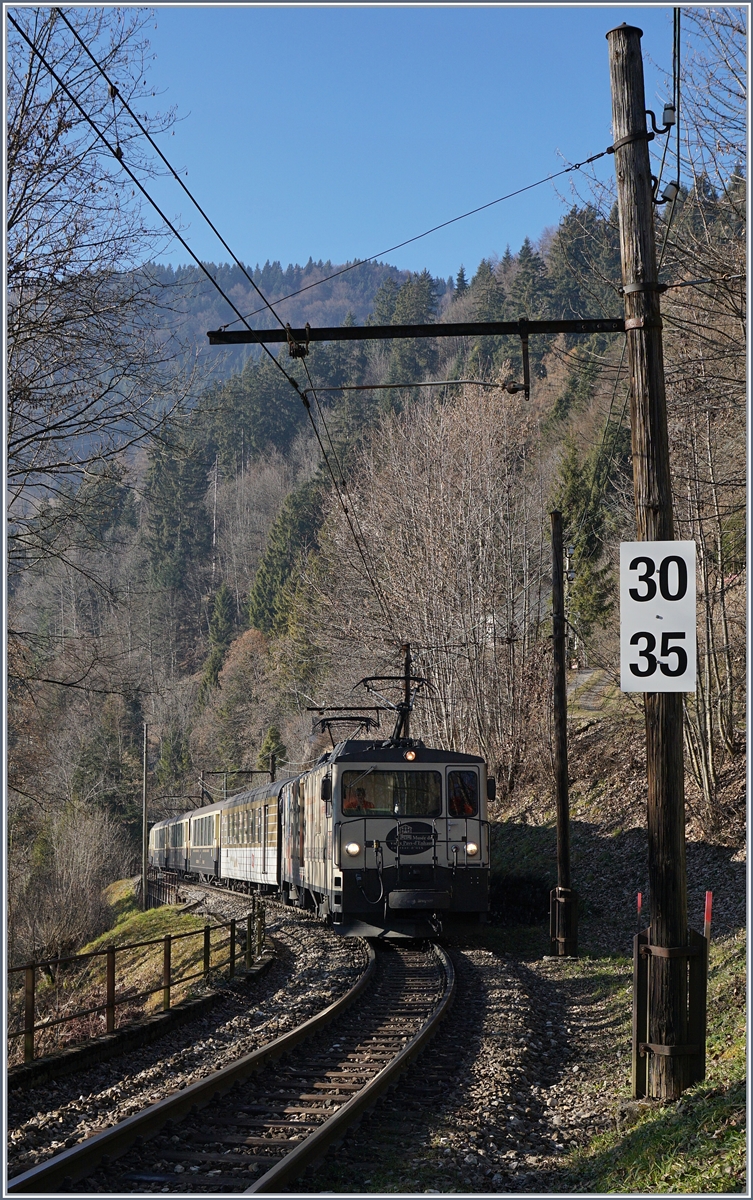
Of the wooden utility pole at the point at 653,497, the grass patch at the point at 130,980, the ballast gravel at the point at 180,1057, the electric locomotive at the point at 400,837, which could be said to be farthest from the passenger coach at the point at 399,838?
the wooden utility pole at the point at 653,497

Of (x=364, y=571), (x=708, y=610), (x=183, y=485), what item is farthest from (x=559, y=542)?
(x=183, y=485)

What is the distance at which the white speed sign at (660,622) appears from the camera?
7379 millimetres

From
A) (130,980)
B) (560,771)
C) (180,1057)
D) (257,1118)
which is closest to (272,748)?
(130,980)

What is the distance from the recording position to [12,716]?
16.2 m

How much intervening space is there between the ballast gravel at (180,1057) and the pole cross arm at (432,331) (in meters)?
5.95

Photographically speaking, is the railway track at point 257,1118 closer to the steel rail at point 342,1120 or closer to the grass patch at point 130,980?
the steel rail at point 342,1120

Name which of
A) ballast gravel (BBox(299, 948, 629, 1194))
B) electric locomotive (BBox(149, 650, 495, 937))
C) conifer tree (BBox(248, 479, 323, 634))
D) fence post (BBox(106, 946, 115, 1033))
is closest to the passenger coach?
electric locomotive (BBox(149, 650, 495, 937))

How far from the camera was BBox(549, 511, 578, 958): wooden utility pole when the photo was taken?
16.7 metres

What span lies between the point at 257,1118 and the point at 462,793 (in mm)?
9657

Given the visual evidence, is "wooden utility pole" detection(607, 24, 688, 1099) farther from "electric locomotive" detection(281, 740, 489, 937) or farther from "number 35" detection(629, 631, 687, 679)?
"electric locomotive" detection(281, 740, 489, 937)

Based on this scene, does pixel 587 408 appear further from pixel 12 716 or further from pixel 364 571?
pixel 12 716

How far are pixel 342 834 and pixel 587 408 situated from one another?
44060 millimetres

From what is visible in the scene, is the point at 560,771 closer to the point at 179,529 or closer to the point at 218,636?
the point at 218,636

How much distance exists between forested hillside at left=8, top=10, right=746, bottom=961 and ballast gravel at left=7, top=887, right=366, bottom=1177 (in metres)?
3.95
